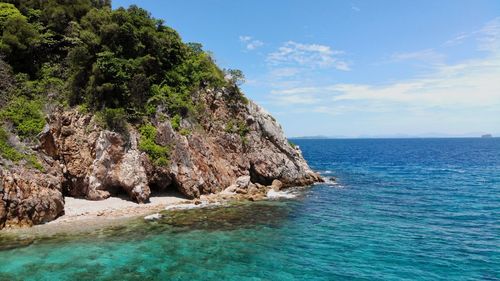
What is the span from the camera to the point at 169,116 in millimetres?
42875

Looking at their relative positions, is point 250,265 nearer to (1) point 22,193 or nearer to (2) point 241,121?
(1) point 22,193

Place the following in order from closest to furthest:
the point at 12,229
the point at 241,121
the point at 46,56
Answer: the point at 12,229 < the point at 46,56 < the point at 241,121

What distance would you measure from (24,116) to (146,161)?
12218 millimetres

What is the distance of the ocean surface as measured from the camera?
2083cm

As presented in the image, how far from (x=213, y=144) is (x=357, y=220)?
2079 cm

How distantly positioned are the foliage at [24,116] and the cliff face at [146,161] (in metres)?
0.91

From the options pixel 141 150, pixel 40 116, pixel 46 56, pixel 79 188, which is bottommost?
pixel 79 188

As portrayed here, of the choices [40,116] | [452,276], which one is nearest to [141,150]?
[40,116]

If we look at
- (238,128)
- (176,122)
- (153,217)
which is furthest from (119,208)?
(238,128)

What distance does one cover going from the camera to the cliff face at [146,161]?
1181 inches

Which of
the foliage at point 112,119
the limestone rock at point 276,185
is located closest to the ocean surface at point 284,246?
the limestone rock at point 276,185

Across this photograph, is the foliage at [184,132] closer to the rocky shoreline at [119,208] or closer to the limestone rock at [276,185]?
the rocky shoreline at [119,208]

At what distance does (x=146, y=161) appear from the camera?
3797cm

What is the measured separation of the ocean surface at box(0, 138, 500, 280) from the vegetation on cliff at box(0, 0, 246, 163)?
12.8 metres
